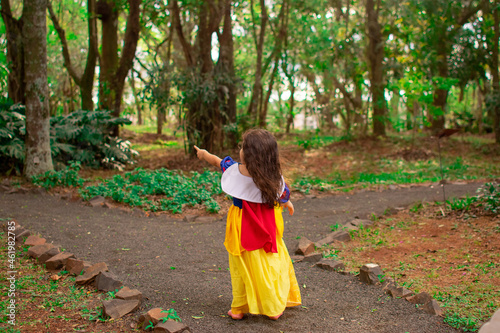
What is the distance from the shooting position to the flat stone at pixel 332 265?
14.0ft

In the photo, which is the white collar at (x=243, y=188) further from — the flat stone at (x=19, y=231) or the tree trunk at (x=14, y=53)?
the tree trunk at (x=14, y=53)

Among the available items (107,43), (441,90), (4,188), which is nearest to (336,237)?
(4,188)

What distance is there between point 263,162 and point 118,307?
152 centimetres

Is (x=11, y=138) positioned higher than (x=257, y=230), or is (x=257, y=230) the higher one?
(x=11, y=138)

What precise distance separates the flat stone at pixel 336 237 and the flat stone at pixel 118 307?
266cm

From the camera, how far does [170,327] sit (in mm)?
2674

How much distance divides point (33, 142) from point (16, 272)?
446 centimetres

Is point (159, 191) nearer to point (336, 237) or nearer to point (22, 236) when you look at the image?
point (22, 236)

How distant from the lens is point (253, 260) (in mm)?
3166

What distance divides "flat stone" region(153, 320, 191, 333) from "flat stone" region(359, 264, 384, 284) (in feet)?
6.19

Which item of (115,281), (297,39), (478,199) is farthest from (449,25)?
(115,281)

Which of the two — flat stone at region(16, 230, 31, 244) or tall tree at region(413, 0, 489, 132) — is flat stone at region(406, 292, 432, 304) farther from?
tall tree at region(413, 0, 489, 132)

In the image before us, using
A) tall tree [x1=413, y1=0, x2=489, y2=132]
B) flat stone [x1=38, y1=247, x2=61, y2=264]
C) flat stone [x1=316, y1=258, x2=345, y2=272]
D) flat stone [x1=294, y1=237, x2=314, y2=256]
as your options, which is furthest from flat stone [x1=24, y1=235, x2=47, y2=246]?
tall tree [x1=413, y1=0, x2=489, y2=132]

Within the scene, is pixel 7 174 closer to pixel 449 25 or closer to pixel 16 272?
pixel 16 272
